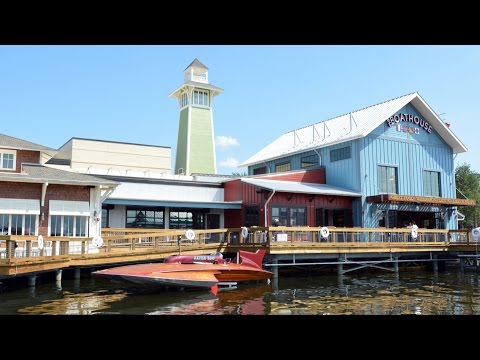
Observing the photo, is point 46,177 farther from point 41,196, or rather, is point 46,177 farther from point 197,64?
point 197,64

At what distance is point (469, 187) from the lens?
51344 millimetres

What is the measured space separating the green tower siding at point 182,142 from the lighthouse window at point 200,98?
121cm

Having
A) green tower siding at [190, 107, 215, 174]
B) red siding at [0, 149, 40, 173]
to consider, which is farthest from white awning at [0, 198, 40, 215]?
green tower siding at [190, 107, 215, 174]

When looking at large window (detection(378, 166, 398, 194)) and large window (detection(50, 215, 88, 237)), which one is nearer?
large window (detection(50, 215, 88, 237))

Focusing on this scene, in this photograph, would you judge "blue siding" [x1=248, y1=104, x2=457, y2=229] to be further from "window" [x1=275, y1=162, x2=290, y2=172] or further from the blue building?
"window" [x1=275, y1=162, x2=290, y2=172]

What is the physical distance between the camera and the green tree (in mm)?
48844

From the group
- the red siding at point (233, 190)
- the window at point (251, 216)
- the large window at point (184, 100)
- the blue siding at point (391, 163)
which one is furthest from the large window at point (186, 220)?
the large window at point (184, 100)

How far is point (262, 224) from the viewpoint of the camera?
23.3 m

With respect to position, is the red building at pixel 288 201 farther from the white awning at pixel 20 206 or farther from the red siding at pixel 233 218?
the white awning at pixel 20 206

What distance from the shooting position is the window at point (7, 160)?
1897cm

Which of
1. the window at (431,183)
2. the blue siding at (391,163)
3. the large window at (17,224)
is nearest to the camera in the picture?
the large window at (17,224)

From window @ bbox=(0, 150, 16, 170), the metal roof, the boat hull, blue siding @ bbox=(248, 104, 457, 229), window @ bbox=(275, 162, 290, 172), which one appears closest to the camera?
the boat hull
